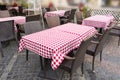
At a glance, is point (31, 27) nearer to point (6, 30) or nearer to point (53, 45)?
Answer: point (6, 30)

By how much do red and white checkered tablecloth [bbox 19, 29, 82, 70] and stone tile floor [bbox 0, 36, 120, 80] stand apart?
1.87 feet

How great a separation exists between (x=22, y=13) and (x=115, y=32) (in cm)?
446

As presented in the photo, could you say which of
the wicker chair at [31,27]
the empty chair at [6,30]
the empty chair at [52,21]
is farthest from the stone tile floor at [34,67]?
the empty chair at [52,21]

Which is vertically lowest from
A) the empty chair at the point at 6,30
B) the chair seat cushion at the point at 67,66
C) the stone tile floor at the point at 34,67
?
the stone tile floor at the point at 34,67

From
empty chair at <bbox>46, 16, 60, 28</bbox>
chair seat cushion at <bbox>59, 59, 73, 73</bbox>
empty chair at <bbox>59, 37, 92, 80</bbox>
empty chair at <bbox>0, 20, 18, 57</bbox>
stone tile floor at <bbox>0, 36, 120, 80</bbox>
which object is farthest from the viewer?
empty chair at <bbox>46, 16, 60, 28</bbox>

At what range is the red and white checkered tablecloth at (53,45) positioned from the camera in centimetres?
183

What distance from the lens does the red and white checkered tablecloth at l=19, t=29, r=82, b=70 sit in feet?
5.99

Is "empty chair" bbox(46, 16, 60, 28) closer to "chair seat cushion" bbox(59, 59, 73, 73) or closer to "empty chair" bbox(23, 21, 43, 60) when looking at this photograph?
"empty chair" bbox(23, 21, 43, 60)

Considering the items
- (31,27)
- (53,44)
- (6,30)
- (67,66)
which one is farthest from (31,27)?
(67,66)

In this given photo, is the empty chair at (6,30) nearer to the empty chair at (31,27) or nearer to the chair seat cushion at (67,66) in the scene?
the empty chair at (31,27)

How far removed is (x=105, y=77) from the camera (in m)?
2.41

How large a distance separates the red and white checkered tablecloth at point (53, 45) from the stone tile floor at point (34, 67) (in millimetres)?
570

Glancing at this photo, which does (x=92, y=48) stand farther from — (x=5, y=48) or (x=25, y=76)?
(x=5, y=48)

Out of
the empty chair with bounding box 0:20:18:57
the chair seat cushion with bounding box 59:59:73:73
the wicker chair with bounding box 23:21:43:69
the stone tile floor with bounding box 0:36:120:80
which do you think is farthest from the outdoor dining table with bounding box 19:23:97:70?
the empty chair with bounding box 0:20:18:57
